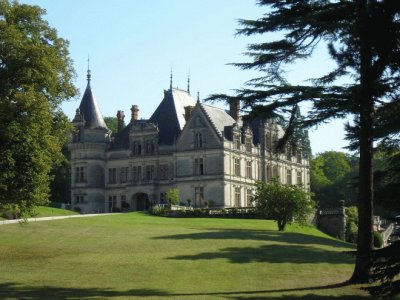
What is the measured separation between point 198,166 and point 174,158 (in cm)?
270

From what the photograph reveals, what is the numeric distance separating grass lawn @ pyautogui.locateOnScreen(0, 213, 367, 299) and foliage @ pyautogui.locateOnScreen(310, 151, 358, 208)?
48.5 m

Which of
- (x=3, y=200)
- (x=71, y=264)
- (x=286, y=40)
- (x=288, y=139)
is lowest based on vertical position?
(x=71, y=264)

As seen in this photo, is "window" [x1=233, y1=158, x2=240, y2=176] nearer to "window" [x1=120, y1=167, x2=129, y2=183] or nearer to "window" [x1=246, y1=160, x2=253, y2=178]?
"window" [x1=246, y1=160, x2=253, y2=178]

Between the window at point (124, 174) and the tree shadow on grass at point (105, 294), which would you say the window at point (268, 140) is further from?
the tree shadow on grass at point (105, 294)

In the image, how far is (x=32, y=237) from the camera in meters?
32.0

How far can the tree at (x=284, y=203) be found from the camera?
134 feet

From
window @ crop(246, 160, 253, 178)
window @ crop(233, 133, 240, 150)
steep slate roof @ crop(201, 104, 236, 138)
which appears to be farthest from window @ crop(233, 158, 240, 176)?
steep slate roof @ crop(201, 104, 236, 138)

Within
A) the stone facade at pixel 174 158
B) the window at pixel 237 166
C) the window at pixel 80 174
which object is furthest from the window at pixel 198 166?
the window at pixel 80 174

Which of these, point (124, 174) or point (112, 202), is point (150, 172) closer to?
point (124, 174)

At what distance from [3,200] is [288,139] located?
12.0m

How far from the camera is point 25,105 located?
87.4 ft

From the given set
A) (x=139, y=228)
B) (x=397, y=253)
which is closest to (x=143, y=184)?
(x=139, y=228)

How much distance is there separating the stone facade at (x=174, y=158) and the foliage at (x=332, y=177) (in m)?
12.6

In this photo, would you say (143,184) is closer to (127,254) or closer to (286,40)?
(127,254)
